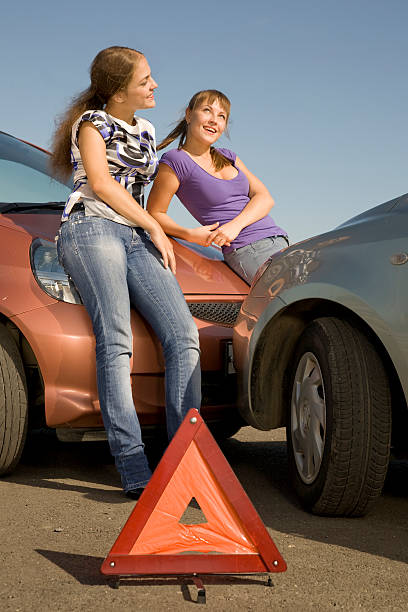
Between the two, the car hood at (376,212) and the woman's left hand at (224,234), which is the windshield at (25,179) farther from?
the car hood at (376,212)

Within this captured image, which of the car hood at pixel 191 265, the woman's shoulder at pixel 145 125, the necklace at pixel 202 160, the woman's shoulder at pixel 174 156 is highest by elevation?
the woman's shoulder at pixel 145 125

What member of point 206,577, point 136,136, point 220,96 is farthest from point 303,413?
point 220,96

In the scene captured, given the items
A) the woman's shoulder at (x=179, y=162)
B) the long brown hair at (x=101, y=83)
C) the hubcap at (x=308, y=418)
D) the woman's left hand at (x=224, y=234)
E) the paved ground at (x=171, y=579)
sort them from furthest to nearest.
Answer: the woman's shoulder at (x=179, y=162)
the woman's left hand at (x=224, y=234)
the long brown hair at (x=101, y=83)
the hubcap at (x=308, y=418)
the paved ground at (x=171, y=579)

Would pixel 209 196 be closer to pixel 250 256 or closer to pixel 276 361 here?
pixel 250 256

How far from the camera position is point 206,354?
12.6 ft

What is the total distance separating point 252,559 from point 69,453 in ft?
7.74

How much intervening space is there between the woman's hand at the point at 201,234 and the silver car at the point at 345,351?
0.69 metres

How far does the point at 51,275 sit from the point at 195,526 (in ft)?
5.19

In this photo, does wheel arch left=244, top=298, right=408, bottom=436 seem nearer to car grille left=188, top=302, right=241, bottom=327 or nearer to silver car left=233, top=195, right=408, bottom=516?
silver car left=233, top=195, right=408, bottom=516

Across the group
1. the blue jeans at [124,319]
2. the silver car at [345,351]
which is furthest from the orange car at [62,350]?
the silver car at [345,351]

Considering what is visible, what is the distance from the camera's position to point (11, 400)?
12.2 feet

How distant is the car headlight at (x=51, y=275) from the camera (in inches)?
147

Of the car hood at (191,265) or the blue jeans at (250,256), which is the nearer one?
the car hood at (191,265)

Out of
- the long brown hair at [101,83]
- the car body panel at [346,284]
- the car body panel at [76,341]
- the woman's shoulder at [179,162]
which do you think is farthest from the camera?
the woman's shoulder at [179,162]
